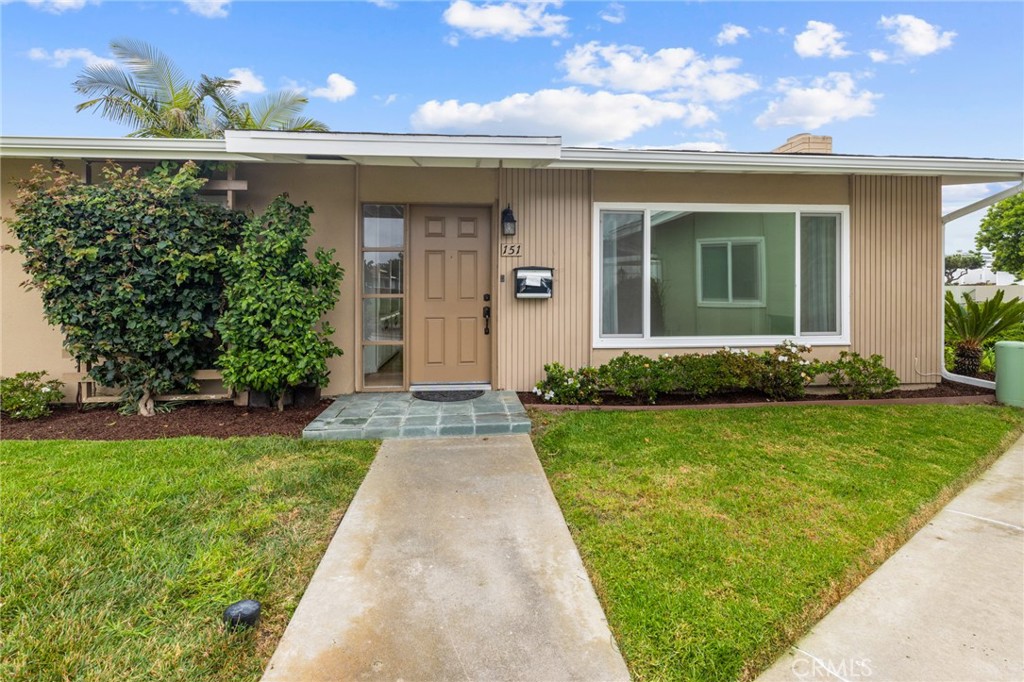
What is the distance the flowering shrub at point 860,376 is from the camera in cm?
560

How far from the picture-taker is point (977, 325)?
6.88 m

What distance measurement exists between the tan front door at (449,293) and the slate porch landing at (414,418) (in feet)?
2.04

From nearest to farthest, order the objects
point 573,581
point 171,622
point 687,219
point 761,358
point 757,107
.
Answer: point 171,622 < point 573,581 < point 761,358 < point 687,219 < point 757,107

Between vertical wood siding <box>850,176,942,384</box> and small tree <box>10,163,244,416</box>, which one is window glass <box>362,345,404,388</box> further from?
vertical wood siding <box>850,176,942,384</box>

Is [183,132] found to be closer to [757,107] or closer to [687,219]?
[687,219]

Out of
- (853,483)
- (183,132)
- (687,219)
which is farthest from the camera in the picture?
(183,132)

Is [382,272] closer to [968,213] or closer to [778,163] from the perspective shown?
[778,163]

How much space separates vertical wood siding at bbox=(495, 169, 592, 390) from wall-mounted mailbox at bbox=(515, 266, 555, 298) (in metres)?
0.12

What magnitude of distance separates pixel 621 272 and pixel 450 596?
14.8ft

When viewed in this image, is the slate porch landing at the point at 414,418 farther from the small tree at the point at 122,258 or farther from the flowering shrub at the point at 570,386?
the small tree at the point at 122,258

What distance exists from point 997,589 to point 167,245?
6.07 metres

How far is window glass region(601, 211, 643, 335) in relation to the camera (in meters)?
5.87

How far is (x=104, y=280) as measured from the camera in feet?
14.8

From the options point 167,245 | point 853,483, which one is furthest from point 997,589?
point 167,245
